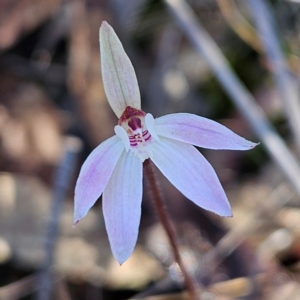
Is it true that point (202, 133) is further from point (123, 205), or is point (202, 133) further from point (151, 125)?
point (123, 205)

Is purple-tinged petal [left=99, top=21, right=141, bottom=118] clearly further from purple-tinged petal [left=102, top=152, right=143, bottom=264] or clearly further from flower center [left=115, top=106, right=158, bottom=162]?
purple-tinged petal [left=102, top=152, right=143, bottom=264]

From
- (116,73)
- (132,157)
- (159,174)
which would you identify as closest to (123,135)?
(132,157)

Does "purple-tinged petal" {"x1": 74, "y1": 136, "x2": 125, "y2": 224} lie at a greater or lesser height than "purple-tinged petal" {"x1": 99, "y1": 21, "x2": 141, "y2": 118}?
lesser

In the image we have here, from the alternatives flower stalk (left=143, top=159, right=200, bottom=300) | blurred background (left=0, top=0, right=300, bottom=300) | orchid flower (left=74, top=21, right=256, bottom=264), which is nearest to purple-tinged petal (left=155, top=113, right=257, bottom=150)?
orchid flower (left=74, top=21, right=256, bottom=264)

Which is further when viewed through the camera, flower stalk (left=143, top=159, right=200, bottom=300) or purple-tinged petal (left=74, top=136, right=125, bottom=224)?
flower stalk (left=143, top=159, right=200, bottom=300)

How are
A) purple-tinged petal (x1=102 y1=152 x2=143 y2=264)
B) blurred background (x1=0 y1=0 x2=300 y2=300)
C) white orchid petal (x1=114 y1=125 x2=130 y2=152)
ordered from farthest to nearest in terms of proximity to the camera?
blurred background (x1=0 y1=0 x2=300 y2=300), white orchid petal (x1=114 y1=125 x2=130 y2=152), purple-tinged petal (x1=102 y1=152 x2=143 y2=264)

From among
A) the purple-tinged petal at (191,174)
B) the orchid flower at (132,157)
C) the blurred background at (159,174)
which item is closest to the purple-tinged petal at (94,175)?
the orchid flower at (132,157)
